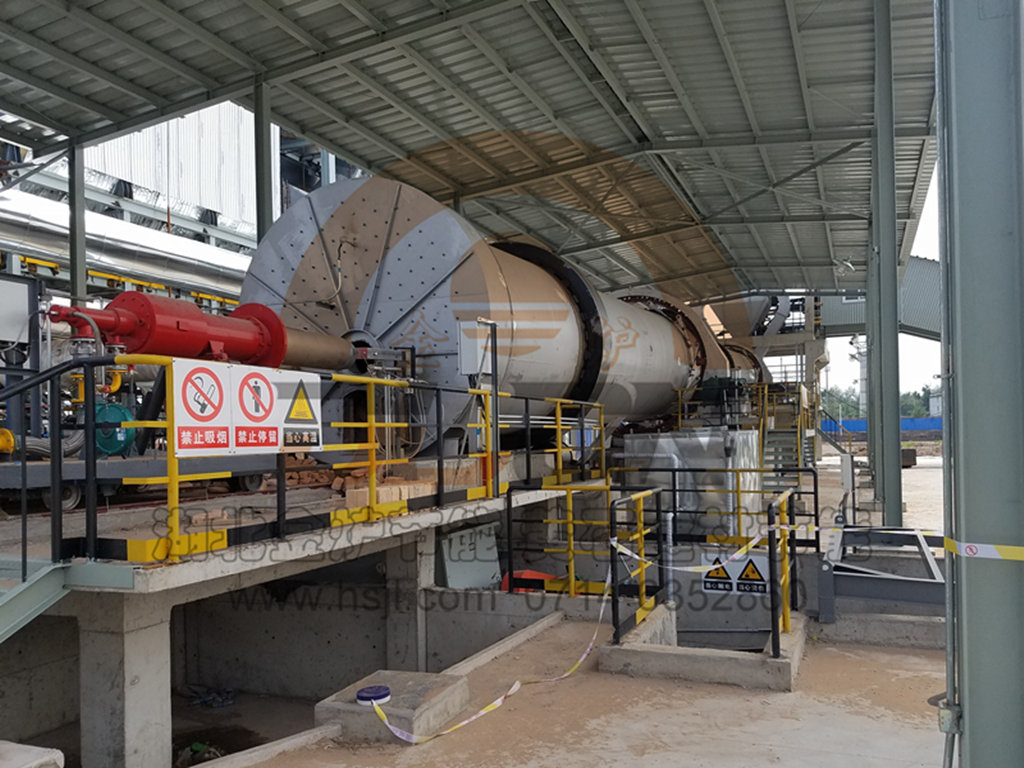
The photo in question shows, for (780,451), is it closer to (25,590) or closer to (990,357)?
(990,357)

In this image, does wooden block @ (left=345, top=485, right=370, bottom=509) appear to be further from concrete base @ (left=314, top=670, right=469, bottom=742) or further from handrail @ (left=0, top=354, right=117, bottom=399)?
handrail @ (left=0, top=354, right=117, bottom=399)

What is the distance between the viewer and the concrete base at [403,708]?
5152 mm

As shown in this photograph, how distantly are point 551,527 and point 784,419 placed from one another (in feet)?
28.3

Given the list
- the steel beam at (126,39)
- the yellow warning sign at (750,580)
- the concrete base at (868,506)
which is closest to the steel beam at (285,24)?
the steel beam at (126,39)

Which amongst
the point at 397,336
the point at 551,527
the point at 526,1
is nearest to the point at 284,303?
the point at 397,336

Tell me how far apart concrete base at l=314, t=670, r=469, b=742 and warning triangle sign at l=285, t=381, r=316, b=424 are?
5.78 ft

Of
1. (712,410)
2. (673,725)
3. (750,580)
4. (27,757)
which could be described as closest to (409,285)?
(750,580)

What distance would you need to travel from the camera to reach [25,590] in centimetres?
428

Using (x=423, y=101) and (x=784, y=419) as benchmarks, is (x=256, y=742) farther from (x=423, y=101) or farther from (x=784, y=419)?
(x=784, y=419)

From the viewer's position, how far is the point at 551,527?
10.8 m

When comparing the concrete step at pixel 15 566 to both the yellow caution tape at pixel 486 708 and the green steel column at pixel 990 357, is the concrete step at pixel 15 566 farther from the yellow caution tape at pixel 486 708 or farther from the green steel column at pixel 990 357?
the green steel column at pixel 990 357

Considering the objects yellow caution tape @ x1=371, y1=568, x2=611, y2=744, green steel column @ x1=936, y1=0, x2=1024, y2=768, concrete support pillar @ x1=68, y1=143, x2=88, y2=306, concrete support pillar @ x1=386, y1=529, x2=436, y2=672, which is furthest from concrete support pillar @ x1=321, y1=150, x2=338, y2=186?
green steel column @ x1=936, y1=0, x2=1024, y2=768

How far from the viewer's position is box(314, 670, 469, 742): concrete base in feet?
16.9

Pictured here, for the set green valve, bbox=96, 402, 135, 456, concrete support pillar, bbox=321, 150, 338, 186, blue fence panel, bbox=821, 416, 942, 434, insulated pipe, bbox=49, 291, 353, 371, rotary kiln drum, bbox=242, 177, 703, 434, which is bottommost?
blue fence panel, bbox=821, 416, 942, 434
